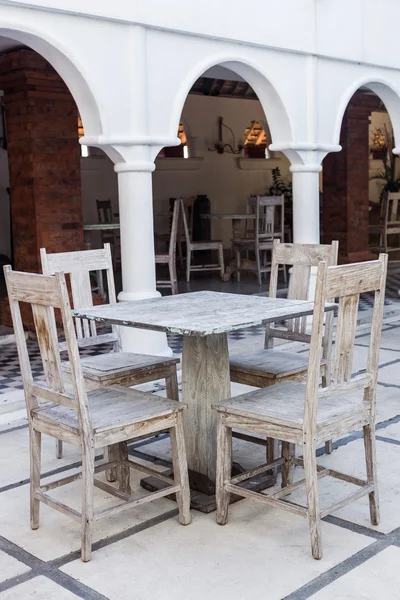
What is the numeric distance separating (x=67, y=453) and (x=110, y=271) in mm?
933

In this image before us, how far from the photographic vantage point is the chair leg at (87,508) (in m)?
2.72

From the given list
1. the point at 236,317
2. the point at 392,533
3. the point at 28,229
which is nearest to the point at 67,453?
the point at 236,317

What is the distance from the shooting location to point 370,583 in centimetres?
251

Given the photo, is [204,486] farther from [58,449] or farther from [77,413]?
[58,449]

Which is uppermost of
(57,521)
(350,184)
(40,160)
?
(40,160)

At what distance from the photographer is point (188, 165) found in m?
13.1

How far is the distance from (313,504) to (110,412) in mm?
788

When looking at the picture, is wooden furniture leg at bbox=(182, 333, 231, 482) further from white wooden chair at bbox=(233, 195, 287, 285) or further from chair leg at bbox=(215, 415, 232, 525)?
white wooden chair at bbox=(233, 195, 287, 285)

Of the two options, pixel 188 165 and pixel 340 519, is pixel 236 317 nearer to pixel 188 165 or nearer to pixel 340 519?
pixel 340 519

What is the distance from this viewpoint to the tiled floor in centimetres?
251

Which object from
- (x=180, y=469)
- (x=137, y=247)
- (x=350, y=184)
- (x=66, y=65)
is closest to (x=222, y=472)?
A: (x=180, y=469)

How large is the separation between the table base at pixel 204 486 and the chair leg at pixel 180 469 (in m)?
0.14

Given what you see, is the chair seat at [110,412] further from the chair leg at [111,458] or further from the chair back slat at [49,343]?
the chair leg at [111,458]

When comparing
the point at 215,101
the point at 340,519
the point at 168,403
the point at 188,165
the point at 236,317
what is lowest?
the point at 340,519
